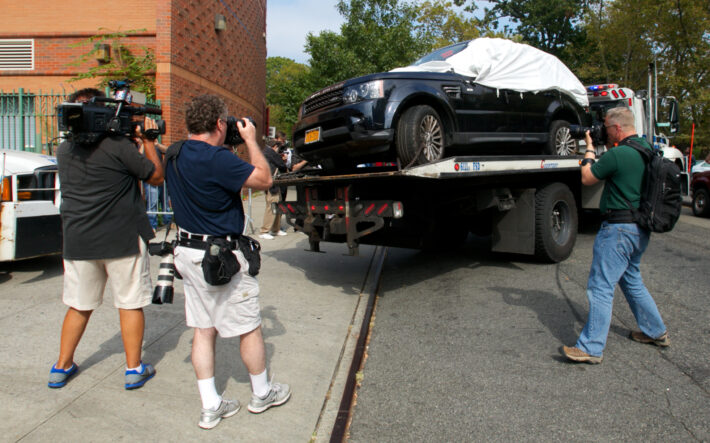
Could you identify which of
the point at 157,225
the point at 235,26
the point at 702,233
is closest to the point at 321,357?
the point at 157,225

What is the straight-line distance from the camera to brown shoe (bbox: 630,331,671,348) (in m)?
3.87

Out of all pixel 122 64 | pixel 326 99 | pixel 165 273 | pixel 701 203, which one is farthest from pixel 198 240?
pixel 701 203

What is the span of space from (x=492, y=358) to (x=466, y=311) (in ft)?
3.74

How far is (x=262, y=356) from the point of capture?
295 centimetres

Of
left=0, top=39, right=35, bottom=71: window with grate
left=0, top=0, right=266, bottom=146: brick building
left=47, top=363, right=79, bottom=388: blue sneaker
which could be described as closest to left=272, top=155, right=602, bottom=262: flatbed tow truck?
left=47, top=363, right=79, bottom=388: blue sneaker

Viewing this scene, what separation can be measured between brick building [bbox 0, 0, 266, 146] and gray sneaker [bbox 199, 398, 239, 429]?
27.6ft

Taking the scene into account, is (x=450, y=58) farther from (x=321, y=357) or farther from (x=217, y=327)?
(x=217, y=327)

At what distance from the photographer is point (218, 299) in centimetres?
284

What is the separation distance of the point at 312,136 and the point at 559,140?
12.3ft

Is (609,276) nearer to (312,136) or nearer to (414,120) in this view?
(414,120)

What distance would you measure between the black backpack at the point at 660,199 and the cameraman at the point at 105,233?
3.37 m

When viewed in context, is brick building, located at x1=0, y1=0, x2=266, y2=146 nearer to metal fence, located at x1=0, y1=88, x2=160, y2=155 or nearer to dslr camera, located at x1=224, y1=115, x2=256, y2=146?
metal fence, located at x1=0, y1=88, x2=160, y2=155

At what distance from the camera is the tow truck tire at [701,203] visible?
39.7 feet

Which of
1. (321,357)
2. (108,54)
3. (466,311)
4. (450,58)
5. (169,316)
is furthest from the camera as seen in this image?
(108,54)
